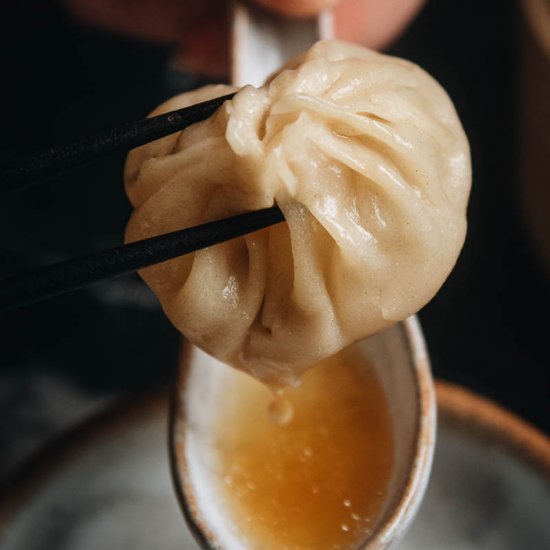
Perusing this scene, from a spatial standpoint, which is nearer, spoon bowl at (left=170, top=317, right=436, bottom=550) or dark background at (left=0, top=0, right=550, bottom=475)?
spoon bowl at (left=170, top=317, right=436, bottom=550)

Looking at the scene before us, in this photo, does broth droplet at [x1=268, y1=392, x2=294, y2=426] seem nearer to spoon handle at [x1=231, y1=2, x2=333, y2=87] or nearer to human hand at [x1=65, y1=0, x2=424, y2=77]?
spoon handle at [x1=231, y1=2, x2=333, y2=87]

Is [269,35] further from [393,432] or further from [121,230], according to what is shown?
[121,230]

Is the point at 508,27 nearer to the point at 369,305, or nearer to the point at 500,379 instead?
the point at 500,379

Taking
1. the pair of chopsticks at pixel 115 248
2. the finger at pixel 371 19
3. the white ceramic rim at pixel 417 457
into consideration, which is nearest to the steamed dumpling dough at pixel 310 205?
the pair of chopsticks at pixel 115 248

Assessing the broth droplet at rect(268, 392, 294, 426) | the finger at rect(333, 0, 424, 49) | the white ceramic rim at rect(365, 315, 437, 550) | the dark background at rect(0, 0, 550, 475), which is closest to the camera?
the white ceramic rim at rect(365, 315, 437, 550)

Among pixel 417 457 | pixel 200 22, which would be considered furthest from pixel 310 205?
pixel 200 22

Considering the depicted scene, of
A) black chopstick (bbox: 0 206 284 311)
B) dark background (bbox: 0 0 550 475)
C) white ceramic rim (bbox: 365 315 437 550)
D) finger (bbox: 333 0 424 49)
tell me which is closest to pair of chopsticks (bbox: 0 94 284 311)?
black chopstick (bbox: 0 206 284 311)
